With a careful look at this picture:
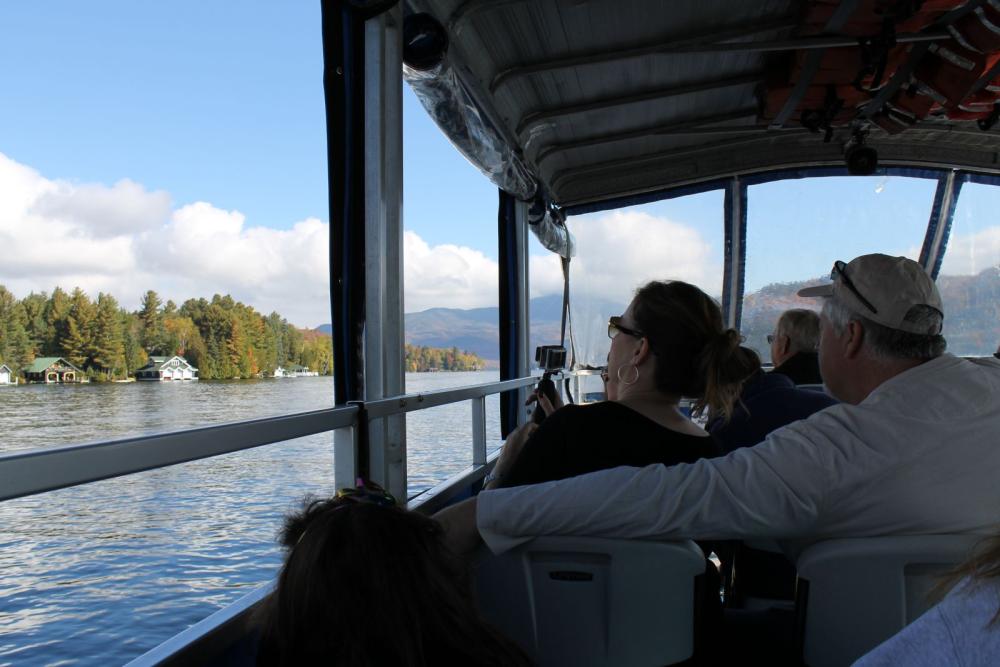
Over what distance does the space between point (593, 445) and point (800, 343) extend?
6.39ft

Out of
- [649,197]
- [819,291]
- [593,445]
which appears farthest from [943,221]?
[593,445]

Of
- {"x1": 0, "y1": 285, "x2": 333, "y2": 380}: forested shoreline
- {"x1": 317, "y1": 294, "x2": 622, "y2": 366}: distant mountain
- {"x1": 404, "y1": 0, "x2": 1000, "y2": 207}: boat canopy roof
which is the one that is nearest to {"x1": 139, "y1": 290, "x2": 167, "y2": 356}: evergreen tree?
{"x1": 0, "y1": 285, "x2": 333, "y2": 380}: forested shoreline

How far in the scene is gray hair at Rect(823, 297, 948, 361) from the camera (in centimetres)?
134

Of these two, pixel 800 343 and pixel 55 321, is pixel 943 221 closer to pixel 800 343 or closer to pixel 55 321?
pixel 800 343

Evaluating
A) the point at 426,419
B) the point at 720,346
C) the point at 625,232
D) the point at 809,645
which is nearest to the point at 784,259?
the point at 625,232

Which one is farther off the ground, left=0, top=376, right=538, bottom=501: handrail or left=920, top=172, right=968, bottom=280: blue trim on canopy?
left=920, top=172, right=968, bottom=280: blue trim on canopy

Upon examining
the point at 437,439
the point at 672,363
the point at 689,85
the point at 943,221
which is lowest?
the point at 437,439

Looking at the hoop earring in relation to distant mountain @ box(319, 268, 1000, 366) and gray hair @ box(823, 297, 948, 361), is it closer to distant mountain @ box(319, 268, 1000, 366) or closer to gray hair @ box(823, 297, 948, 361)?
gray hair @ box(823, 297, 948, 361)

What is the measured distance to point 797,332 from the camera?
3.03 meters

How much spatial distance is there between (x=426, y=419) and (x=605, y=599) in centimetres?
395

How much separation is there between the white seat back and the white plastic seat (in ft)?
0.58

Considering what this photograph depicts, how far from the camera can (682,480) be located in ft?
3.75

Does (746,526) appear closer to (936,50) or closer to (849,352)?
(849,352)

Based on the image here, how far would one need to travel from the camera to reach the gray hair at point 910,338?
4.41 ft
